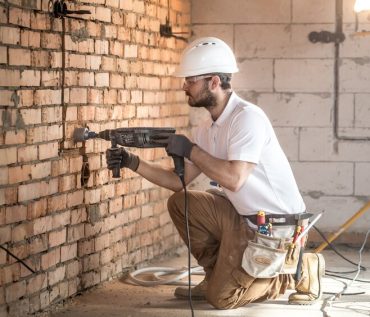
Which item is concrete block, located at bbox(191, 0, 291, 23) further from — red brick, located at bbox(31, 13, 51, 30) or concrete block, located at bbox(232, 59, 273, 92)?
red brick, located at bbox(31, 13, 51, 30)

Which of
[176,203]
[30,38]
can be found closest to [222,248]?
[176,203]

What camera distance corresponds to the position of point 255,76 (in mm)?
6328

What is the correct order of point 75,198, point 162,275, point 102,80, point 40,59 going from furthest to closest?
1. point 162,275
2. point 102,80
3. point 75,198
4. point 40,59

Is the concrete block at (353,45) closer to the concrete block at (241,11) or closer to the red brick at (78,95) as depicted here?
the concrete block at (241,11)

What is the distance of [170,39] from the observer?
604 centimetres

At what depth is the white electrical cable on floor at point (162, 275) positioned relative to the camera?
4.97 metres

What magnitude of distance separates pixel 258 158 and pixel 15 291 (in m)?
1.26

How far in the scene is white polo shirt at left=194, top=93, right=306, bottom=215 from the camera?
14.0ft

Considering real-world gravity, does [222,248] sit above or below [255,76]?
below

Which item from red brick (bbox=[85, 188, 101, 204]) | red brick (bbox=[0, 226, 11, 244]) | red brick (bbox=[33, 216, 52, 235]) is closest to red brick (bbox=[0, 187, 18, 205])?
red brick (bbox=[0, 226, 11, 244])

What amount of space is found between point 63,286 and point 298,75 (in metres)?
2.56

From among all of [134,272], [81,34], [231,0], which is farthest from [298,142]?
[81,34]

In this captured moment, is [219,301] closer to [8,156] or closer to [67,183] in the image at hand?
[67,183]

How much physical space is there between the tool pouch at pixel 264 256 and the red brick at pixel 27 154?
1.11 metres
